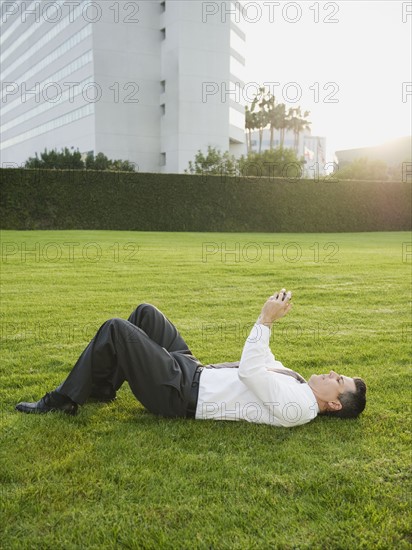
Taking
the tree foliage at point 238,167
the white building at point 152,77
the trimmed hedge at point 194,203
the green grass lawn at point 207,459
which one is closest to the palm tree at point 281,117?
the white building at point 152,77

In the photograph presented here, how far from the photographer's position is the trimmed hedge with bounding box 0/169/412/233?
21.4m

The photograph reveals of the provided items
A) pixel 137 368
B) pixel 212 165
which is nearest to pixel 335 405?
pixel 137 368

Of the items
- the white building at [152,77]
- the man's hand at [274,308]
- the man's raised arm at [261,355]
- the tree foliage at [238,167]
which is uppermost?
the white building at [152,77]

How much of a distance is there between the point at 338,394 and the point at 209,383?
0.92 m

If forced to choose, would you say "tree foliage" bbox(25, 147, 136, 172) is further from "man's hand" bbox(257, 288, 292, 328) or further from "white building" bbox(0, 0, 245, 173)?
"man's hand" bbox(257, 288, 292, 328)

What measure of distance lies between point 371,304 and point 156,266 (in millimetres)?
4514

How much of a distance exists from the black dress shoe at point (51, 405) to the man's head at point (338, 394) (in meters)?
1.67

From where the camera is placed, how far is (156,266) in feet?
34.1

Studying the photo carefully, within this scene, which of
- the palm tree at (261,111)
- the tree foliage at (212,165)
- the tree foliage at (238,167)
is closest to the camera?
the tree foliage at (238,167)

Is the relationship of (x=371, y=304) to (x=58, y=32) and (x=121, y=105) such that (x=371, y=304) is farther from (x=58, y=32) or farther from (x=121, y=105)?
(x=58, y=32)

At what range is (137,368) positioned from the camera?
3.42m

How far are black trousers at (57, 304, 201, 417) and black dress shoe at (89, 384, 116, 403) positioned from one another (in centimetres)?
29

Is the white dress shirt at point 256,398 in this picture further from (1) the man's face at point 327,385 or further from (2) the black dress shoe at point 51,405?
(2) the black dress shoe at point 51,405

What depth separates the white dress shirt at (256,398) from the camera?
→ 3371 millimetres
